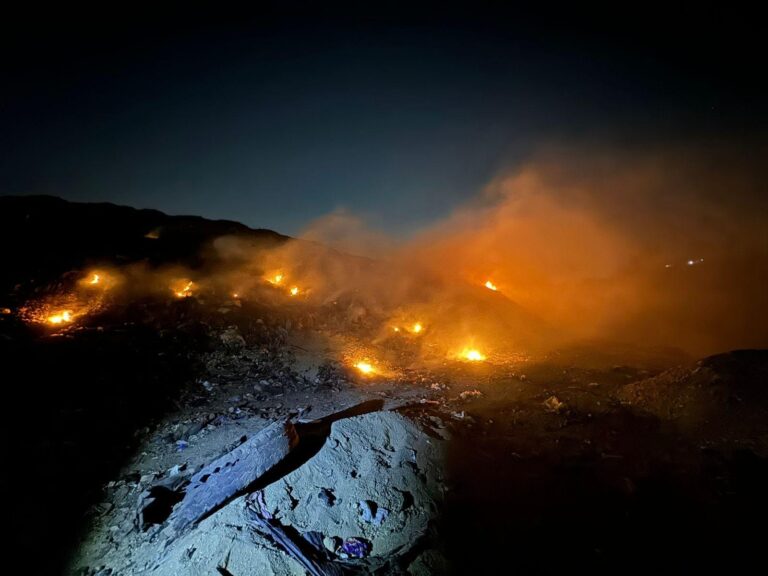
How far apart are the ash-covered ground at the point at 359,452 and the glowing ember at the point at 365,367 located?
0.23 m

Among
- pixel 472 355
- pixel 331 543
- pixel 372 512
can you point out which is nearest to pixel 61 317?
pixel 331 543

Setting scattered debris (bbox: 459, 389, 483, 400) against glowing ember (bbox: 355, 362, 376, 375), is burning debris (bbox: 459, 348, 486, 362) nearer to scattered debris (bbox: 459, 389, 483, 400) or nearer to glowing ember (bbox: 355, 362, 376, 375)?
scattered debris (bbox: 459, 389, 483, 400)

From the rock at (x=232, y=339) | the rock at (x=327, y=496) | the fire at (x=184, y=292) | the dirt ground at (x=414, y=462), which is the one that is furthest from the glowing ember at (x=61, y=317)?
the rock at (x=327, y=496)

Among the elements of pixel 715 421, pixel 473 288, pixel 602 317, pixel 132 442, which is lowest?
pixel 132 442

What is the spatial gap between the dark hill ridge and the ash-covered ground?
110cm

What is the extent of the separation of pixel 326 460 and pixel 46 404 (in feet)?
19.9

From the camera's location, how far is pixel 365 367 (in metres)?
10.5

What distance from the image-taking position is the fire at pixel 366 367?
10195 millimetres

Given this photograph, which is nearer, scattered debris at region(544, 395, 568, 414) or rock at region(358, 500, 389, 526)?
rock at region(358, 500, 389, 526)

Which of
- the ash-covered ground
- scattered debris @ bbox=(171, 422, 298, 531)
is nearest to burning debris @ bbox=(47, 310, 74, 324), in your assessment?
the ash-covered ground

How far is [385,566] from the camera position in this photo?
134 inches

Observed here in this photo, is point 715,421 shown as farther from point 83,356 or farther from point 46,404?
point 83,356

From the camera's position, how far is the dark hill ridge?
12045 mm

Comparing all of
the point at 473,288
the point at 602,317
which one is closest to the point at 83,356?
the point at 473,288
